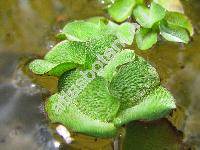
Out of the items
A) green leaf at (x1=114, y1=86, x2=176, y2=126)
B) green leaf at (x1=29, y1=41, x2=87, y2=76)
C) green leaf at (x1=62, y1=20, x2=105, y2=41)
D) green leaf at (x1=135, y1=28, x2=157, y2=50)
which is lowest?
green leaf at (x1=114, y1=86, x2=176, y2=126)

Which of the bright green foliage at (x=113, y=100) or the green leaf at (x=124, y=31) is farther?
the green leaf at (x=124, y=31)

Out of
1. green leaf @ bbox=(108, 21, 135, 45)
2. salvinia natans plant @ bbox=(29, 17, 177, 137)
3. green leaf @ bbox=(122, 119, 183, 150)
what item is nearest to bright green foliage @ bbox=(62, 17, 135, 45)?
green leaf @ bbox=(108, 21, 135, 45)

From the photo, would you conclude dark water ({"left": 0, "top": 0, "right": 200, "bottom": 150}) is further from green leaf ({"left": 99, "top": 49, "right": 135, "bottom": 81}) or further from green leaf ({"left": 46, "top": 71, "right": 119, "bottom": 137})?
green leaf ({"left": 99, "top": 49, "right": 135, "bottom": 81})

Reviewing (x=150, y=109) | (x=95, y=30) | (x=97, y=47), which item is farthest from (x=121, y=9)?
(x=150, y=109)

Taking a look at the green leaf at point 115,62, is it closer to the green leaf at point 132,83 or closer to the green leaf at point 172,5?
the green leaf at point 132,83

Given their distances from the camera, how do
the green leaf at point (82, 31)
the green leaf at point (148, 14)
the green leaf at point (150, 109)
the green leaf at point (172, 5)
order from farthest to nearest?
the green leaf at point (172, 5) → the green leaf at point (148, 14) → the green leaf at point (82, 31) → the green leaf at point (150, 109)

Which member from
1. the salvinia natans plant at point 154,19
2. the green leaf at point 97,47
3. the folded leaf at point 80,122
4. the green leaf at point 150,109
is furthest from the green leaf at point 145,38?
the folded leaf at point 80,122

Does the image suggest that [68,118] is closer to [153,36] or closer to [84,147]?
[84,147]

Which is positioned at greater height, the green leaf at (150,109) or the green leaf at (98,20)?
the green leaf at (98,20)
